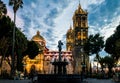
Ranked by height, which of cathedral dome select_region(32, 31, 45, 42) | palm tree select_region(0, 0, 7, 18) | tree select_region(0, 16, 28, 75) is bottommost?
tree select_region(0, 16, 28, 75)

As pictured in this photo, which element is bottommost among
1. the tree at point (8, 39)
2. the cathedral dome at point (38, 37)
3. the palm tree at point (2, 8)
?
the tree at point (8, 39)

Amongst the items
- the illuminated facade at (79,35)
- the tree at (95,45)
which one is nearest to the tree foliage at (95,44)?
the tree at (95,45)

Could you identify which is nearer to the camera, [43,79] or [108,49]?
[43,79]

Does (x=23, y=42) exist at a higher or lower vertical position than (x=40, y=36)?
lower

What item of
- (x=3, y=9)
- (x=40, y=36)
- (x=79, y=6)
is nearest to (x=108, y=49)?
(x=3, y=9)

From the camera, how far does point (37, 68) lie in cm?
16012

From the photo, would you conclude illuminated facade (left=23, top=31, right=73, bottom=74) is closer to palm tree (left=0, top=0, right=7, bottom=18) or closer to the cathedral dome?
the cathedral dome

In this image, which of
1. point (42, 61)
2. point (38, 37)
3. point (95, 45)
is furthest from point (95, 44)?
A: point (38, 37)

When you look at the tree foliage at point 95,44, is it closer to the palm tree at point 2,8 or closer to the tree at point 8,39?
the tree at point 8,39

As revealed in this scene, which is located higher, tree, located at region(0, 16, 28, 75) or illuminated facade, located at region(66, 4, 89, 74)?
illuminated facade, located at region(66, 4, 89, 74)


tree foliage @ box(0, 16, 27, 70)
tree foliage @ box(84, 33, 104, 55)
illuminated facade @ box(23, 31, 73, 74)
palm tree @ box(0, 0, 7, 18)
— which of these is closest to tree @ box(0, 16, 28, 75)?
tree foliage @ box(0, 16, 27, 70)

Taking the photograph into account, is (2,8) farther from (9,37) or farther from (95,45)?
(95,45)

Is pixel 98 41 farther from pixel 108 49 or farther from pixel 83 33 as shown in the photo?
pixel 83 33

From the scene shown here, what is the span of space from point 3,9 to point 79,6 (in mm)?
97703
